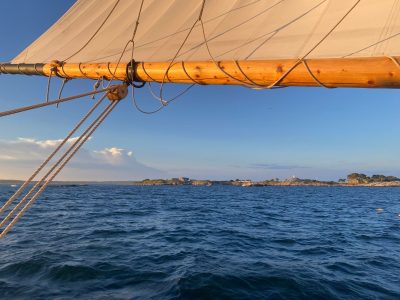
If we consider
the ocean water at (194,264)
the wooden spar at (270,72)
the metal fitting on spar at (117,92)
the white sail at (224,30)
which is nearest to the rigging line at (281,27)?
the white sail at (224,30)

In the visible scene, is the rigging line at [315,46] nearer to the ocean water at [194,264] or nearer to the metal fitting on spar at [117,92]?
the metal fitting on spar at [117,92]

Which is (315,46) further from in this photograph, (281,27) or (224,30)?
(224,30)

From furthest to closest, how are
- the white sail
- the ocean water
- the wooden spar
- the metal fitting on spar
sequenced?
the ocean water, the metal fitting on spar, the white sail, the wooden spar

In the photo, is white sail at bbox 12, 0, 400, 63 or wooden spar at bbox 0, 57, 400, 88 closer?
wooden spar at bbox 0, 57, 400, 88

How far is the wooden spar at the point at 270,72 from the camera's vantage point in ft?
8.52

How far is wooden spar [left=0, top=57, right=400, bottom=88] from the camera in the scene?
2596 mm

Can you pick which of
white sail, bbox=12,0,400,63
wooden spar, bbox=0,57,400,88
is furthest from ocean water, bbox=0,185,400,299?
white sail, bbox=12,0,400,63

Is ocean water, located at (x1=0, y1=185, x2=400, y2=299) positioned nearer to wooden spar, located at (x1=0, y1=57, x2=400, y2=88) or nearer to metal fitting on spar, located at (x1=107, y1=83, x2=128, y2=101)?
metal fitting on spar, located at (x1=107, y1=83, x2=128, y2=101)

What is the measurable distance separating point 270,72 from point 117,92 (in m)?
2.19

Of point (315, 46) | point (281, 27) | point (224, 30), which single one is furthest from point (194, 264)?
point (315, 46)

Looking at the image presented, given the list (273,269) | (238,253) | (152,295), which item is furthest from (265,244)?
(152,295)

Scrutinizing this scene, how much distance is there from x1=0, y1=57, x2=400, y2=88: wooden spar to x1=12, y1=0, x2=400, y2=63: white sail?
27 centimetres

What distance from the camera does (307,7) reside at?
3.67 m

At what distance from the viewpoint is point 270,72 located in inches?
122
